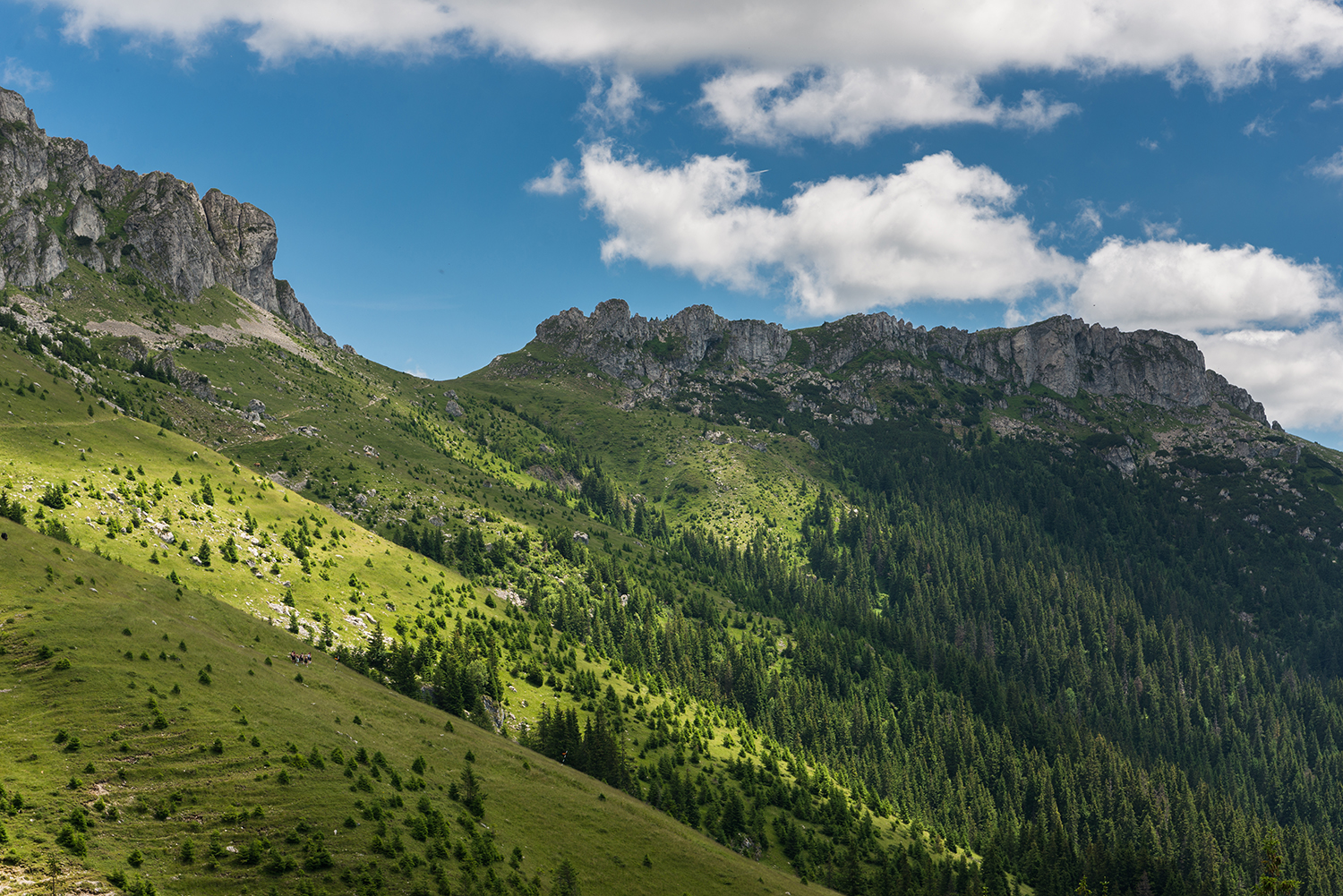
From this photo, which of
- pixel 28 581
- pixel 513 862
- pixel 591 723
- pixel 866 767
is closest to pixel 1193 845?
pixel 866 767

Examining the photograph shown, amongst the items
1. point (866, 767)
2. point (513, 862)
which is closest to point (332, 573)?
point (513, 862)

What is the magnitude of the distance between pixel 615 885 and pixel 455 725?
29.4 metres

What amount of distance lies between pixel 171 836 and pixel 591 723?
249 feet

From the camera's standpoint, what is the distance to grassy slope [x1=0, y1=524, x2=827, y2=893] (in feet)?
153

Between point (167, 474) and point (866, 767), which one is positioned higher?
point (167, 474)

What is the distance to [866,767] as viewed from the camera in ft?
589

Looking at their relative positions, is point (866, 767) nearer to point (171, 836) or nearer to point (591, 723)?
point (591, 723)

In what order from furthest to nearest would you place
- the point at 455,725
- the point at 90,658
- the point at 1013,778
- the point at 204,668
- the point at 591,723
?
the point at 1013,778
the point at 591,723
the point at 455,725
the point at 204,668
the point at 90,658

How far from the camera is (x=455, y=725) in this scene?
88875 mm

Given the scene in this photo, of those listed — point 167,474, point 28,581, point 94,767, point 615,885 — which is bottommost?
point 615,885

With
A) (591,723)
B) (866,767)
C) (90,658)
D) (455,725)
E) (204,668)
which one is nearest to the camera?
(90,658)

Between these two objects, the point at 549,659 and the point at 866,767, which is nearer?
the point at 549,659

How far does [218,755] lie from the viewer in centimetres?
5531

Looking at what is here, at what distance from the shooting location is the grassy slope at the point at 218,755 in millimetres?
46688
